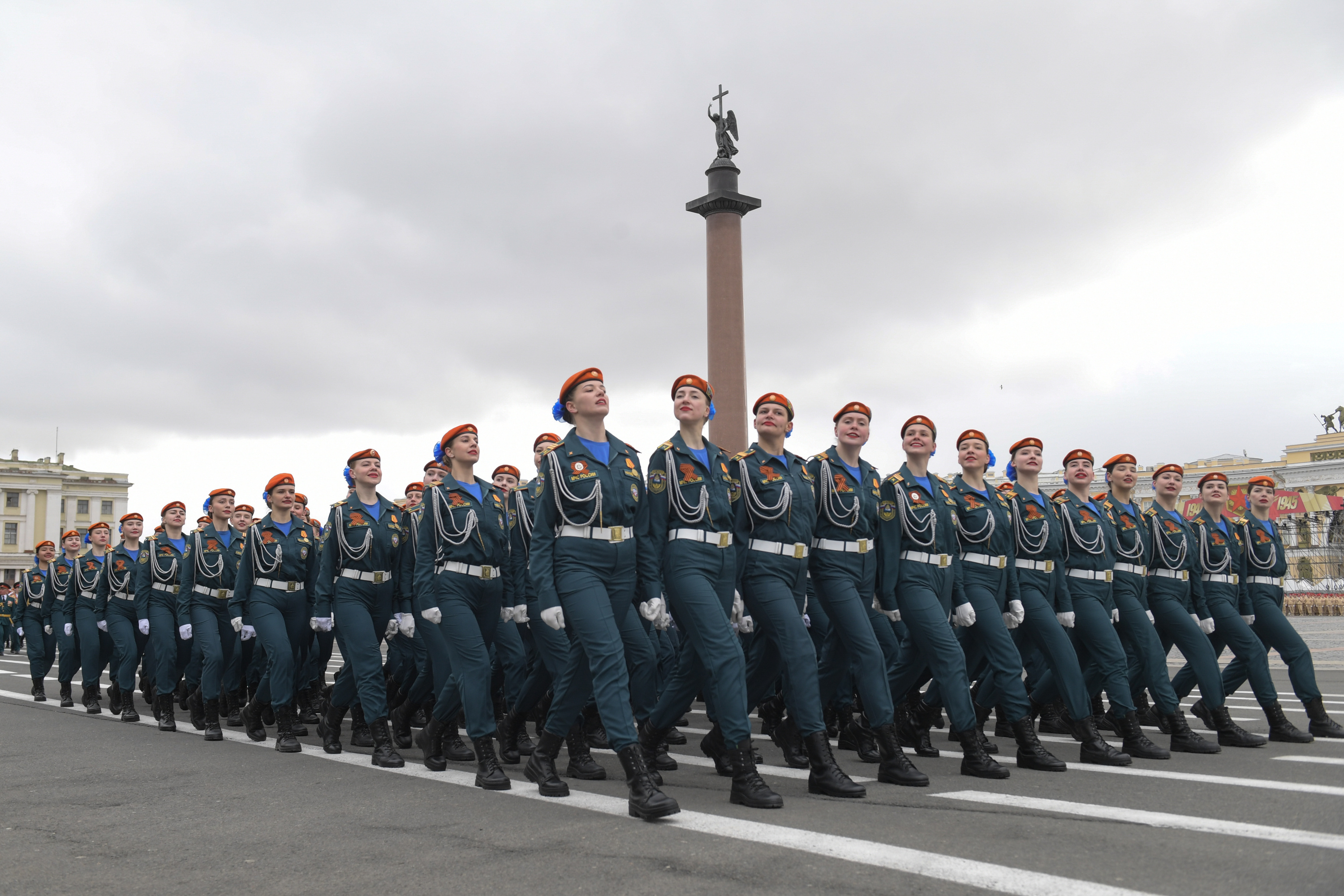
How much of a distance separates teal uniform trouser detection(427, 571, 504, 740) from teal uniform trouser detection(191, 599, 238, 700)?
3240 millimetres

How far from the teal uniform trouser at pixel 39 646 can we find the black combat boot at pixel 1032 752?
1324 cm

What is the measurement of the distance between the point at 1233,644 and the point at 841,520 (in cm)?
397

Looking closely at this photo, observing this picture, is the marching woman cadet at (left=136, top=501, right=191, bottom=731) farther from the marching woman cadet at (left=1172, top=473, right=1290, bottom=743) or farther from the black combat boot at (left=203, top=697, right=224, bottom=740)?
the marching woman cadet at (left=1172, top=473, right=1290, bottom=743)

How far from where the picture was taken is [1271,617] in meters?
8.79

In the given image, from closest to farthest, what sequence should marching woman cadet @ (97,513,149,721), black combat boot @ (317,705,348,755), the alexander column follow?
1. black combat boot @ (317,705,348,755)
2. marching woman cadet @ (97,513,149,721)
3. the alexander column

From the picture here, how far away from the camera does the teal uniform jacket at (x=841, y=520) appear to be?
6.70 m

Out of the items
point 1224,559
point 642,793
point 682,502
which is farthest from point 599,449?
point 1224,559

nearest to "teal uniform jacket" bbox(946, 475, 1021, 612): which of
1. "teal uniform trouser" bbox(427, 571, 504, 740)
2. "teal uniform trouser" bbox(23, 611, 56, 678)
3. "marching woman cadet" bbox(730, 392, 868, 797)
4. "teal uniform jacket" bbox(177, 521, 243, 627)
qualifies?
"marching woman cadet" bbox(730, 392, 868, 797)

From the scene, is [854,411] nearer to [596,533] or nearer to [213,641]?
[596,533]

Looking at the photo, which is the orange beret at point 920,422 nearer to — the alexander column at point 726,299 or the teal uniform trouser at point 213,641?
the teal uniform trouser at point 213,641

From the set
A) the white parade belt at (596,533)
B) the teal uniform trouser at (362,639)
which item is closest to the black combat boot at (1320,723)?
the white parade belt at (596,533)

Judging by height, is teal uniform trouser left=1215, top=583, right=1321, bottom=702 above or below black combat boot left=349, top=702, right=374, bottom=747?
above

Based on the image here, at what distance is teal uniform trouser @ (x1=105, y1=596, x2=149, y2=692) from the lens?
36.5 feet

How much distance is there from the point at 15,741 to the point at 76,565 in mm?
4293
